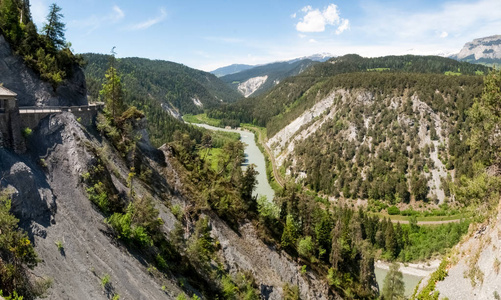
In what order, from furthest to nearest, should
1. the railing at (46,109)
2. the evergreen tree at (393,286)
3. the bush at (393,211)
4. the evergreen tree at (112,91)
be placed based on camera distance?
the bush at (393,211)
the evergreen tree at (393,286)
the evergreen tree at (112,91)
the railing at (46,109)

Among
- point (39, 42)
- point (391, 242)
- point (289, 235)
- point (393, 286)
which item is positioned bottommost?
point (391, 242)

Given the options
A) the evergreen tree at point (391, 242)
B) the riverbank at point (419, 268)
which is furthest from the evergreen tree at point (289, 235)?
the riverbank at point (419, 268)

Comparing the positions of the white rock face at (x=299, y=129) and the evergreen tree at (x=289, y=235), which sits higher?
the white rock face at (x=299, y=129)

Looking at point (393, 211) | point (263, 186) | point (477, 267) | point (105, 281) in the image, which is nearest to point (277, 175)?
point (263, 186)

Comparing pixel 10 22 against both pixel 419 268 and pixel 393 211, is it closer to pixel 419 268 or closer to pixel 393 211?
pixel 419 268

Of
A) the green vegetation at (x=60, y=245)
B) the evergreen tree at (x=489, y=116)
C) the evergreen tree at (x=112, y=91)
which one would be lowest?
the green vegetation at (x=60, y=245)

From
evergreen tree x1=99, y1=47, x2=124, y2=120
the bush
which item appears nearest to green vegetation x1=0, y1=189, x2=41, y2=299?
evergreen tree x1=99, y1=47, x2=124, y2=120

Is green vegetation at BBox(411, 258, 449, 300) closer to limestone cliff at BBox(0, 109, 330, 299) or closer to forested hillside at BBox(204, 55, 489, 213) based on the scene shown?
limestone cliff at BBox(0, 109, 330, 299)

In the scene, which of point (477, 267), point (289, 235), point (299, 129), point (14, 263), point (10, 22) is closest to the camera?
point (14, 263)

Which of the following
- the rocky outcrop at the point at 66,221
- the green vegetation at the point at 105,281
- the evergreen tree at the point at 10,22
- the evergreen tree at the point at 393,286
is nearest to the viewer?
the rocky outcrop at the point at 66,221

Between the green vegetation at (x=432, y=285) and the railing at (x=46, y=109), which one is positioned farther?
the railing at (x=46, y=109)

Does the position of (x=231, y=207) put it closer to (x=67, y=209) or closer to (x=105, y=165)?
(x=105, y=165)

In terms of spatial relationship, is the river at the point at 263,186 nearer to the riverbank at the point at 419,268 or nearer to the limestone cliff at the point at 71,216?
the riverbank at the point at 419,268
